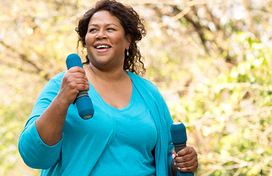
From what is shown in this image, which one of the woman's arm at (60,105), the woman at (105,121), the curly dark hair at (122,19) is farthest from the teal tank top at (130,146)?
the curly dark hair at (122,19)

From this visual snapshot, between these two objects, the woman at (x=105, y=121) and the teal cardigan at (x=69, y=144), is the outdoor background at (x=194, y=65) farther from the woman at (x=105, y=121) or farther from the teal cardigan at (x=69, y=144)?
the teal cardigan at (x=69, y=144)

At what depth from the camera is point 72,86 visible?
1.29 meters

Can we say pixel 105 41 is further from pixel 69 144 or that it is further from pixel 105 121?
pixel 69 144

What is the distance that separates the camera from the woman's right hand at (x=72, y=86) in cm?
129

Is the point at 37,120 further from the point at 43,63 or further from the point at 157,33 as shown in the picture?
the point at 43,63

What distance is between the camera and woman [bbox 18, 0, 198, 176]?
1.35m

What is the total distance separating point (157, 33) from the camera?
16.3 ft

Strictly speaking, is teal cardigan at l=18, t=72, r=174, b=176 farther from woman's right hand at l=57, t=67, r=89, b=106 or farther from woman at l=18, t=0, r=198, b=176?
woman's right hand at l=57, t=67, r=89, b=106

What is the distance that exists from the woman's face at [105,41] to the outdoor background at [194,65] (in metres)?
1.66

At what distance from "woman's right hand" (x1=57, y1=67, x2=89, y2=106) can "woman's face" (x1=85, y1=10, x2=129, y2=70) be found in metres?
0.50

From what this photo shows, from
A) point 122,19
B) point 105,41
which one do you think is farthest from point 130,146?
point 122,19

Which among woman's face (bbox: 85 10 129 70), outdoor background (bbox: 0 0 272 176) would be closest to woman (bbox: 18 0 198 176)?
woman's face (bbox: 85 10 129 70)

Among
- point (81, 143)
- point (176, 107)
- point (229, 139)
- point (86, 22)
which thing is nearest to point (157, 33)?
point (176, 107)

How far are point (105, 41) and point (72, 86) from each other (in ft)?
1.92
